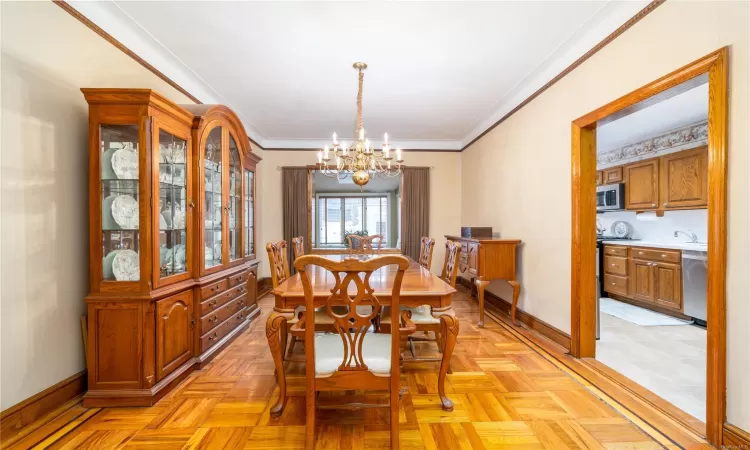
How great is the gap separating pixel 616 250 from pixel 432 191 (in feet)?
9.33

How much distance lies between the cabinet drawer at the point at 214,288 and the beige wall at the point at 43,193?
2.37 ft

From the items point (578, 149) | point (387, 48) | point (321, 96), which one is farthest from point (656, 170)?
point (321, 96)

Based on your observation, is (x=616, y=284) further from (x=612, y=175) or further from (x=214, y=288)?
(x=214, y=288)

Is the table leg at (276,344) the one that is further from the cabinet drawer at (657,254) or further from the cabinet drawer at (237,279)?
the cabinet drawer at (657,254)

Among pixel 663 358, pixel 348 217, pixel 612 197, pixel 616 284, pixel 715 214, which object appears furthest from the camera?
pixel 348 217

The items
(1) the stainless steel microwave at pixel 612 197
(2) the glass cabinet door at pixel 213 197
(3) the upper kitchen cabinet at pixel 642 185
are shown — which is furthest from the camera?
(1) the stainless steel microwave at pixel 612 197

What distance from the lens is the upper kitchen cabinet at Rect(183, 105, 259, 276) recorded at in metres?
2.59

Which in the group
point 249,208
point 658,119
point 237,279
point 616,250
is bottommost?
point 237,279

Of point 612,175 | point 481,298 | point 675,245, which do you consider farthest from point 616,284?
point 481,298

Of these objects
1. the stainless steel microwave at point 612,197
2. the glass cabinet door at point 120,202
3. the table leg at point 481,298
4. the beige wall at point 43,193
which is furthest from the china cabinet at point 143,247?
the stainless steel microwave at point 612,197

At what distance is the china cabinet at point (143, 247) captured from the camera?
78.1 inches

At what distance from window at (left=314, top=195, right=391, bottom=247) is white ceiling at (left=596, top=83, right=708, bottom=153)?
12.3ft

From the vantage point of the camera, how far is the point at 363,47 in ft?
8.56

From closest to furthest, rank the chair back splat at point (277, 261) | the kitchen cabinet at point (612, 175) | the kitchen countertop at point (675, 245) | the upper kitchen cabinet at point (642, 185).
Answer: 1. the chair back splat at point (277, 261)
2. the kitchen countertop at point (675, 245)
3. the upper kitchen cabinet at point (642, 185)
4. the kitchen cabinet at point (612, 175)
